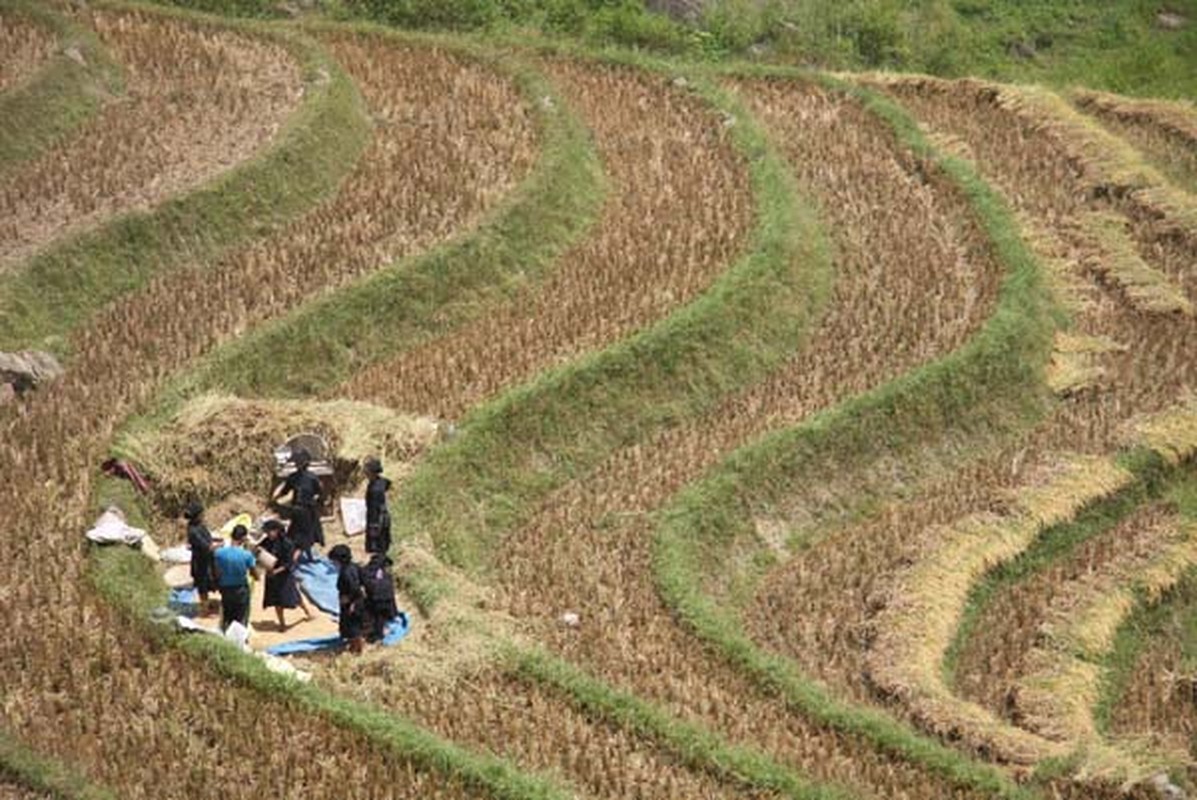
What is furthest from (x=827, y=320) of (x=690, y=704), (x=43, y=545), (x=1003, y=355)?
(x=43, y=545)

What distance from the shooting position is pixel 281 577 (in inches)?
685

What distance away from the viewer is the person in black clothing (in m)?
16.9

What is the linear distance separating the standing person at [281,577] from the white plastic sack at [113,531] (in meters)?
1.18

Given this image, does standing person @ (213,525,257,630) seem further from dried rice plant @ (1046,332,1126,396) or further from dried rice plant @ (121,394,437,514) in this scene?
dried rice plant @ (1046,332,1126,396)

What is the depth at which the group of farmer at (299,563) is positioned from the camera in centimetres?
1689

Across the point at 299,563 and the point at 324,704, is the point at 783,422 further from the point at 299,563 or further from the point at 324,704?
the point at 324,704

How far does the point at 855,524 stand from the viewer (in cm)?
2088

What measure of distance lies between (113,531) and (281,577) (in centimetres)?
157

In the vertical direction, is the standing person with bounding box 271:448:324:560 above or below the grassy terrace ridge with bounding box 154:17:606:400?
below

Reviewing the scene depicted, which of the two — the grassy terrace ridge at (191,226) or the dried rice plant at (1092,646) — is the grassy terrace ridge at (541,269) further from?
the dried rice plant at (1092,646)

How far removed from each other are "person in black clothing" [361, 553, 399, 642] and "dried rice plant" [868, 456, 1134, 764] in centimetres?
411

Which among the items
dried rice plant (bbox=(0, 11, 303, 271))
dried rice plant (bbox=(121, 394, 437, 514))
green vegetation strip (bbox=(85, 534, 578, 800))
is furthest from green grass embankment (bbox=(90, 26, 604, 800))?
dried rice plant (bbox=(0, 11, 303, 271))

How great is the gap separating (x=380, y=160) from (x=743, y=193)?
4475mm

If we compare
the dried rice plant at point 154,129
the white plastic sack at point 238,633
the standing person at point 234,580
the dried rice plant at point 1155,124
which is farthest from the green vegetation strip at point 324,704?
the dried rice plant at point 1155,124
